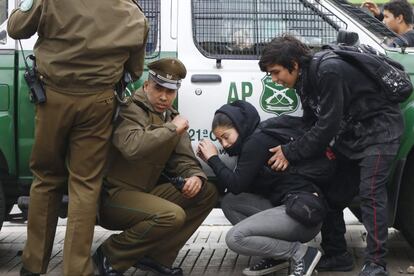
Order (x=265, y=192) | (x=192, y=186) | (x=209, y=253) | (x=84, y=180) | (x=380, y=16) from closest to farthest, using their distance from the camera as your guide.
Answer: (x=84, y=180), (x=192, y=186), (x=265, y=192), (x=209, y=253), (x=380, y=16)

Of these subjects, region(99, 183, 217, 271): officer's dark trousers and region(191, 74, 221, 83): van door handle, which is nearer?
region(99, 183, 217, 271): officer's dark trousers

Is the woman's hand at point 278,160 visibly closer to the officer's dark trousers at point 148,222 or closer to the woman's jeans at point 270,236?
the woman's jeans at point 270,236

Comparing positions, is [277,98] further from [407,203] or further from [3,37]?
[3,37]

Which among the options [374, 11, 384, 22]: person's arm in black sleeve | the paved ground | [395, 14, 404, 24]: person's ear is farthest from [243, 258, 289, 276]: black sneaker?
[395, 14, 404, 24]: person's ear

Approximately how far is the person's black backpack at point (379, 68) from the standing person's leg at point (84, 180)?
132 cm

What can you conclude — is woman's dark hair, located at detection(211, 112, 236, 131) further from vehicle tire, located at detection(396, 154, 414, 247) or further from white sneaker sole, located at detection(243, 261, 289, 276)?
vehicle tire, located at detection(396, 154, 414, 247)

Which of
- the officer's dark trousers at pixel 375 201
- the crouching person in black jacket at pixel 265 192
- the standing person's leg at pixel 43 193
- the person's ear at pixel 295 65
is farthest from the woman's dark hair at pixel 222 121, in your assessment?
the standing person's leg at pixel 43 193

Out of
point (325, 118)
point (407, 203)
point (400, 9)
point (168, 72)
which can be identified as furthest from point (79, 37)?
point (400, 9)

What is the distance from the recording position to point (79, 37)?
4453 millimetres

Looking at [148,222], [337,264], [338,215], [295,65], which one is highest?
[295,65]

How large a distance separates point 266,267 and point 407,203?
103cm

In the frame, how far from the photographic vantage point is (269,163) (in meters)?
4.94

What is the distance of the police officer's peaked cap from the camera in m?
4.83

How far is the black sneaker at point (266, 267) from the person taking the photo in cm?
505
